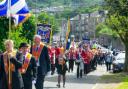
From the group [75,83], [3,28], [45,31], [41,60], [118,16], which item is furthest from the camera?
[118,16]

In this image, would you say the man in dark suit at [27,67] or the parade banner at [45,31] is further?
the parade banner at [45,31]

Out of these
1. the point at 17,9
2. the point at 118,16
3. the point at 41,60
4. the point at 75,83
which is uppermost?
the point at 17,9

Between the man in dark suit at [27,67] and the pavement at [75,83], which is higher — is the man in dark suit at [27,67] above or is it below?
above

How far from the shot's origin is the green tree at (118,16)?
3681 cm

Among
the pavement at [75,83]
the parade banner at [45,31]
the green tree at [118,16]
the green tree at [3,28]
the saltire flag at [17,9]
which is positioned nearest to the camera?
the saltire flag at [17,9]

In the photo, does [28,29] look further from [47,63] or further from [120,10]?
[47,63]

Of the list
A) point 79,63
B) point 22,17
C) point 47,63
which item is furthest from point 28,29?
point 47,63

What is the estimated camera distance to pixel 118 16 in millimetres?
37188

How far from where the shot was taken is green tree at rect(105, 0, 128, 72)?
36.8m

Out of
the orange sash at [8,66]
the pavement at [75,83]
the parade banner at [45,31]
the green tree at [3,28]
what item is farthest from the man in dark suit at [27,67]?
the green tree at [3,28]

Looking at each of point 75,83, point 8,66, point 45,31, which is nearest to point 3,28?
point 45,31

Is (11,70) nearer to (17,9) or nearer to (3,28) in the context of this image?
(17,9)

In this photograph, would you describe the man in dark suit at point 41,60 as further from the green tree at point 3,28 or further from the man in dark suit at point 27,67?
the green tree at point 3,28

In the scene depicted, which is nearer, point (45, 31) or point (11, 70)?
point (11, 70)
